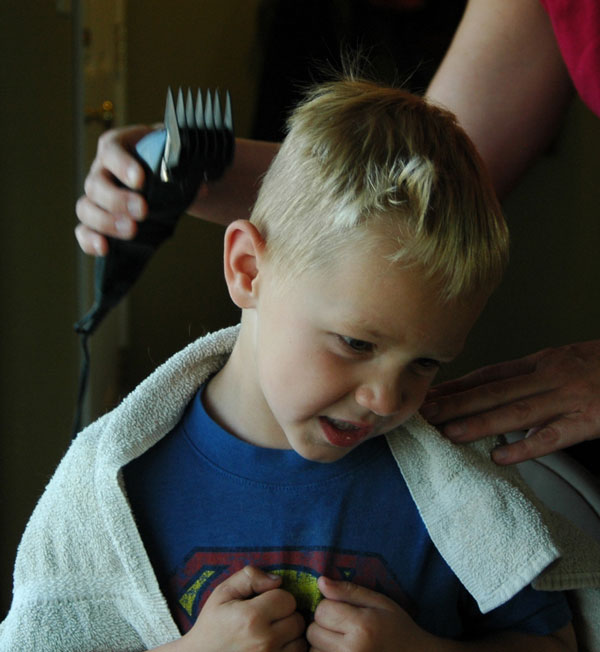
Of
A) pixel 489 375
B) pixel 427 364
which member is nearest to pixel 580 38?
pixel 489 375

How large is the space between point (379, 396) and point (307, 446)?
94 millimetres

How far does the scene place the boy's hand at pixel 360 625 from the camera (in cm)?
81

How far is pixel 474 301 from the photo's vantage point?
0.75m

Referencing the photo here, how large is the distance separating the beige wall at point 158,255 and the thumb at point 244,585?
71 centimetres

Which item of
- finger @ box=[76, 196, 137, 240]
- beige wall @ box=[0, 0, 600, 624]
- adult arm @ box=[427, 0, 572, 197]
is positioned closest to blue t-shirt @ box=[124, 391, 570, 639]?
finger @ box=[76, 196, 137, 240]

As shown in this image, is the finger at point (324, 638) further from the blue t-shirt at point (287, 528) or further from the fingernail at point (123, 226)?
the fingernail at point (123, 226)

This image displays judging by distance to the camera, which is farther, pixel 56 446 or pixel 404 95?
pixel 56 446

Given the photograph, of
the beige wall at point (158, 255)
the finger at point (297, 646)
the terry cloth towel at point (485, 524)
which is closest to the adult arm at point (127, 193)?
the terry cloth towel at point (485, 524)

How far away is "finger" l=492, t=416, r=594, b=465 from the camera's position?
904mm

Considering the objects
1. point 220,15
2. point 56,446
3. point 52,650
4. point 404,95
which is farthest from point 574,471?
point 220,15

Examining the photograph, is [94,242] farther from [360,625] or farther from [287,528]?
[360,625]

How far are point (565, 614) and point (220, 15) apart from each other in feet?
8.75

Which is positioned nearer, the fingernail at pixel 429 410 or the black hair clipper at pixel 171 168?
the black hair clipper at pixel 171 168

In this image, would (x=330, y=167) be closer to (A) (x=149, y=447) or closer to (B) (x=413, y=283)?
(B) (x=413, y=283)
